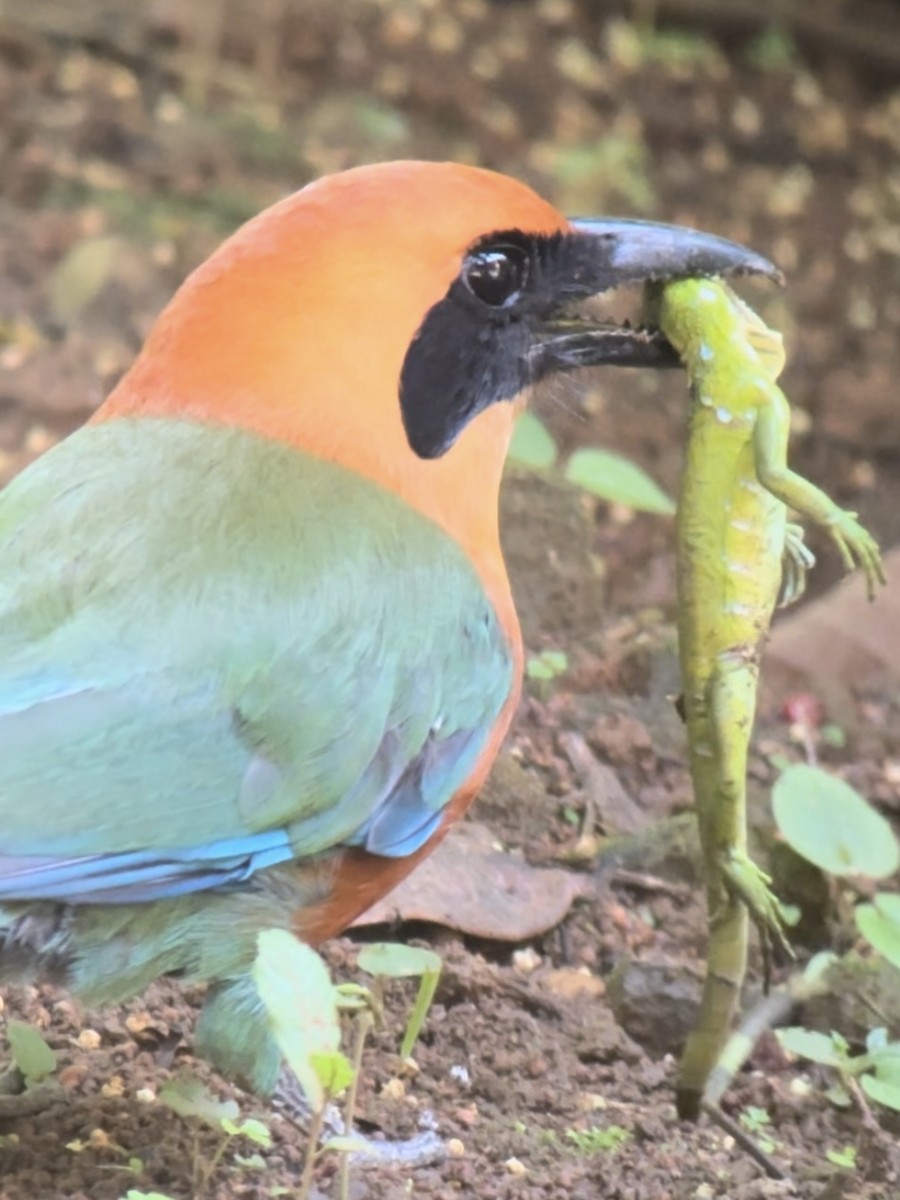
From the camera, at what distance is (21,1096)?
2.67m

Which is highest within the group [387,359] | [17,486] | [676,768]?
[387,359]

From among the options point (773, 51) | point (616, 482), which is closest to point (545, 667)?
point (616, 482)

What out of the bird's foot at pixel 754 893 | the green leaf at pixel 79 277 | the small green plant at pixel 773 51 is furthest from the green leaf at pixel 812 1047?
the small green plant at pixel 773 51

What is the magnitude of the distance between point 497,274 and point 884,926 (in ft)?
3.61

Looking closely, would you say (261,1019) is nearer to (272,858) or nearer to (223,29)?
(272,858)

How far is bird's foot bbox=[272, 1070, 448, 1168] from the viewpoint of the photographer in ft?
8.69

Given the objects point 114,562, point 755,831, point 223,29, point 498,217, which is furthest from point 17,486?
point 223,29

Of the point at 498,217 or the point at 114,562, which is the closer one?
the point at 114,562

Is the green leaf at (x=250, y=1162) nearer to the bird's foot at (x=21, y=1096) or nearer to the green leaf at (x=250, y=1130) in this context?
the green leaf at (x=250, y=1130)

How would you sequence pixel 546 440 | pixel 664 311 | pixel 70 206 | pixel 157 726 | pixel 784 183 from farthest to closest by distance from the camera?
1. pixel 784 183
2. pixel 70 206
3. pixel 546 440
4. pixel 664 311
5. pixel 157 726

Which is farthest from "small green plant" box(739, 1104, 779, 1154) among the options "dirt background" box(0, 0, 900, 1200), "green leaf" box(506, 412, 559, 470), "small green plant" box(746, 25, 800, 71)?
"small green plant" box(746, 25, 800, 71)

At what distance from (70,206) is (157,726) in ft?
16.4

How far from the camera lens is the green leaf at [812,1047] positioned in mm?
2693

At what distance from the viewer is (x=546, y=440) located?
4.47 metres
